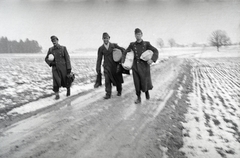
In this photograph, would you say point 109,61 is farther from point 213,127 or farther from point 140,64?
point 213,127

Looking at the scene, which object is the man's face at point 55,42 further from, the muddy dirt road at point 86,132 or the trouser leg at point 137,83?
the trouser leg at point 137,83

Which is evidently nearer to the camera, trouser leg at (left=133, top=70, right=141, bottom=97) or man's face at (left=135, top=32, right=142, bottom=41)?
man's face at (left=135, top=32, right=142, bottom=41)

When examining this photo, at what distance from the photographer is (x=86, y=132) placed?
2855mm

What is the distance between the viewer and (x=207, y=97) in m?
4.76

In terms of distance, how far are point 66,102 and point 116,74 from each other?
5.49ft

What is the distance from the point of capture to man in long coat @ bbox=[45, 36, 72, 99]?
5.08 metres

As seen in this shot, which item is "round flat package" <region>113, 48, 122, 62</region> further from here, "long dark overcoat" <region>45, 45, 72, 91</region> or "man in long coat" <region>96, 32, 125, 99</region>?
"long dark overcoat" <region>45, 45, 72, 91</region>

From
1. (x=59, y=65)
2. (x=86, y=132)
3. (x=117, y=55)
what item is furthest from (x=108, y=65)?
(x=86, y=132)

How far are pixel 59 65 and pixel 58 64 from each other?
4 centimetres

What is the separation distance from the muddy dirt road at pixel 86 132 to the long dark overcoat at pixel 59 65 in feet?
3.44

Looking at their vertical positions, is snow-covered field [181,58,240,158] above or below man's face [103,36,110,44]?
below

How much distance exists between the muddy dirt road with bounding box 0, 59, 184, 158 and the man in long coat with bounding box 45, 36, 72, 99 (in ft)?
3.32

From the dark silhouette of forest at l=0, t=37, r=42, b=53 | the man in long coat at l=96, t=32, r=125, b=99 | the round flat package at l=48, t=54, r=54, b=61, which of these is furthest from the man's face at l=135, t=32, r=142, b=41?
the dark silhouette of forest at l=0, t=37, r=42, b=53

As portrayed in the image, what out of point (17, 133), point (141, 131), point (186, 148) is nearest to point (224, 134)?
point (186, 148)
